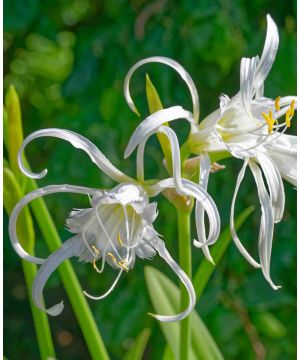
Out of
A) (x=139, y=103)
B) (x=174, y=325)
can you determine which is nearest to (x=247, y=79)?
(x=174, y=325)

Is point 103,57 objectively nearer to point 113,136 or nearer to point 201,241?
point 113,136

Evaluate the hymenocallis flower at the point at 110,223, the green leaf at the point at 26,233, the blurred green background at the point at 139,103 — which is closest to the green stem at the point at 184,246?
the hymenocallis flower at the point at 110,223

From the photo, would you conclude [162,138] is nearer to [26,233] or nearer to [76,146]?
[76,146]

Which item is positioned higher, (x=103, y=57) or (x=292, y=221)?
(x=103, y=57)

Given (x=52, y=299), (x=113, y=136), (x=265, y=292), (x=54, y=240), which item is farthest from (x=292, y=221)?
(x=54, y=240)

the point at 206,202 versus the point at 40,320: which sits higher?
the point at 206,202
